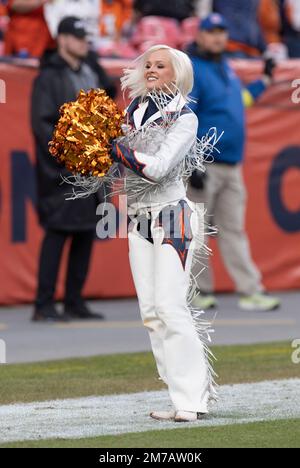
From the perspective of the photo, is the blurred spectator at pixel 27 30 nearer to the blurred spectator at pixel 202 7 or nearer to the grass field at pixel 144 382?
the blurred spectator at pixel 202 7

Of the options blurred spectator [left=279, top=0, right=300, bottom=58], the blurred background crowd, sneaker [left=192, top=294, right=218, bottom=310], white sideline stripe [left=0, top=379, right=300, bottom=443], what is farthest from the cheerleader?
blurred spectator [left=279, top=0, right=300, bottom=58]

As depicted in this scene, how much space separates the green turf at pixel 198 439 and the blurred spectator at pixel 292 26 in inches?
382

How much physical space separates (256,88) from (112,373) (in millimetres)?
4611

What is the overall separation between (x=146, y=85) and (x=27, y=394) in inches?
77.9

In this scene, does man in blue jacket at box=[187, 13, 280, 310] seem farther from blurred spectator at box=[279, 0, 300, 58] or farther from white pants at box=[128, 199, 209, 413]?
white pants at box=[128, 199, 209, 413]

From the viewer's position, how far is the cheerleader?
6270 millimetres

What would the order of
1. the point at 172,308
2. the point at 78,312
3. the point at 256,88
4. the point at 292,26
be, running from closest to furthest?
the point at 172,308
the point at 78,312
the point at 256,88
the point at 292,26

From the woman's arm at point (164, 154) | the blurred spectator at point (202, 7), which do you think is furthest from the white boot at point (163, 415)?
the blurred spectator at point (202, 7)

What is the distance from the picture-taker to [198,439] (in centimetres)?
575

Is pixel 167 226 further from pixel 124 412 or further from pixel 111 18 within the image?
pixel 111 18

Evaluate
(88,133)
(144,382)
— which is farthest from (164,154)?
(144,382)

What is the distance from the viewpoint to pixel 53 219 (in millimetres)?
10461

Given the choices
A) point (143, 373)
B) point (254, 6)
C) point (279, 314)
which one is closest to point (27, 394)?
point (143, 373)

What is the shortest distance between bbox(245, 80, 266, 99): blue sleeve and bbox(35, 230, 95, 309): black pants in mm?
2317
